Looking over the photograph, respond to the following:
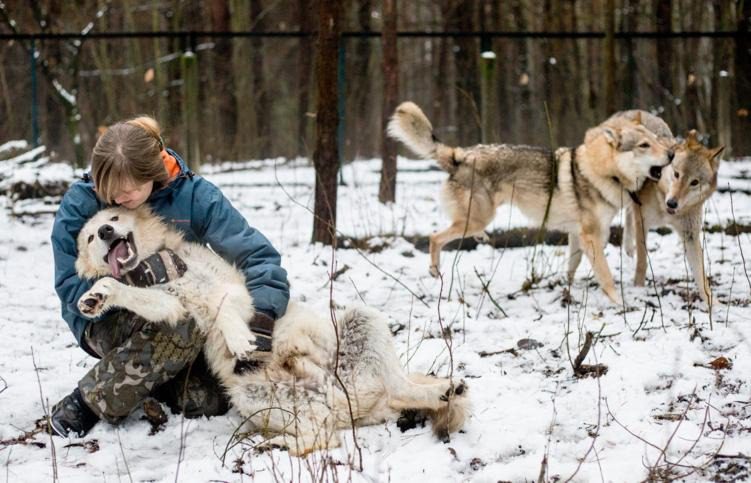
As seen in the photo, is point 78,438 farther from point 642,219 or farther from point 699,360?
point 642,219

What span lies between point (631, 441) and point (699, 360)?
0.99m

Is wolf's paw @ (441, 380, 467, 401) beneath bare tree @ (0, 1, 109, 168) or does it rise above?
beneath

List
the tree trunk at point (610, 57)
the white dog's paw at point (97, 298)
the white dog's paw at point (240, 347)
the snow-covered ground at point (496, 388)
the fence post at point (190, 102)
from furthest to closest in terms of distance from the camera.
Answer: the fence post at point (190, 102) < the tree trunk at point (610, 57) < the white dog's paw at point (240, 347) < the white dog's paw at point (97, 298) < the snow-covered ground at point (496, 388)

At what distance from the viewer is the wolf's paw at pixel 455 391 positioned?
3045 millimetres

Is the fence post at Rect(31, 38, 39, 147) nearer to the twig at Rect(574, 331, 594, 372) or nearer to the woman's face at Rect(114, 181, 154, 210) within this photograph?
the woman's face at Rect(114, 181, 154, 210)

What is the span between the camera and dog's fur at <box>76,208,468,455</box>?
304cm

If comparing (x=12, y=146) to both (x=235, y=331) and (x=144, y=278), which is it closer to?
(x=144, y=278)

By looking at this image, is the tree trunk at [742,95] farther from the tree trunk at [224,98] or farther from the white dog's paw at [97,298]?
the white dog's paw at [97,298]

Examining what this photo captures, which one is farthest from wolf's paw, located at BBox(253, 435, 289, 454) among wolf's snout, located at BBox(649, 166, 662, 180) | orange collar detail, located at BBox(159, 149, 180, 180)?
wolf's snout, located at BBox(649, 166, 662, 180)

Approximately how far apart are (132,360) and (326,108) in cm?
344

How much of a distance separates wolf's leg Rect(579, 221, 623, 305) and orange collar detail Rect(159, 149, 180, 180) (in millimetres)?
3445

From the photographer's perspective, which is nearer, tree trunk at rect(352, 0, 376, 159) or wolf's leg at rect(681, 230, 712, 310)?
wolf's leg at rect(681, 230, 712, 310)

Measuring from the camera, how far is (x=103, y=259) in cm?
321

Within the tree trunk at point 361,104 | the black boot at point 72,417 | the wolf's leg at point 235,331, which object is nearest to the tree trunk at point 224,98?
the tree trunk at point 361,104
